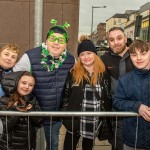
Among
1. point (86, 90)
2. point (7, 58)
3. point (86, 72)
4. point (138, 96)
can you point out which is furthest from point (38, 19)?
point (138, 96)


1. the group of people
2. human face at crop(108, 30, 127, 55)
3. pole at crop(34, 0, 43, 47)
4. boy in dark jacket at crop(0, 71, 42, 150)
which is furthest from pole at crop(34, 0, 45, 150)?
human face at crop(108, 30, 127, 55)

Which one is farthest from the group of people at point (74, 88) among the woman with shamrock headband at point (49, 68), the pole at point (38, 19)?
the pole at point (38, 19)

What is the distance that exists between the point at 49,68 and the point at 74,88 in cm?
38

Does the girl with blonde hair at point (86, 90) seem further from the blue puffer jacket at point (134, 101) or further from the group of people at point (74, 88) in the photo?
→ the blue puffer jacket at point (134, 101)

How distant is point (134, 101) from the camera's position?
305 cm

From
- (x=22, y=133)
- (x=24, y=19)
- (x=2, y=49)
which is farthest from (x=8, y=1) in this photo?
(x=22, y=133)

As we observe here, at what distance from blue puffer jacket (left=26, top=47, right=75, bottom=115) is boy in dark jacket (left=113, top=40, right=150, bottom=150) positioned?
77 cm

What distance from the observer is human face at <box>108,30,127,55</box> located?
3.78 m

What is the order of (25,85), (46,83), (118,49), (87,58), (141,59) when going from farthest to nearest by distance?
(118,49), (87,58), (46,83), (25,85), (141,59)

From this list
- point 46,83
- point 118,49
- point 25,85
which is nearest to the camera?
point 25,85

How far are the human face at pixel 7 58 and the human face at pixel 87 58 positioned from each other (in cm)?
83

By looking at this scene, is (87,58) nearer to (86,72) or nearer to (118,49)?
(86,72)

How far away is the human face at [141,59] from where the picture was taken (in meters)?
3.02

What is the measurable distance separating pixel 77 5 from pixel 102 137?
3.58 meters
